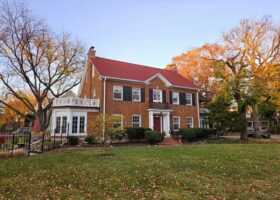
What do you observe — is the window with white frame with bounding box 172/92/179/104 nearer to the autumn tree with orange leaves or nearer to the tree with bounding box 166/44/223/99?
the autumn tree with orange leaves

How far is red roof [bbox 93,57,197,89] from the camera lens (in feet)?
66.7

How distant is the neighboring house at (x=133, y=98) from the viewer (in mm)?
18891

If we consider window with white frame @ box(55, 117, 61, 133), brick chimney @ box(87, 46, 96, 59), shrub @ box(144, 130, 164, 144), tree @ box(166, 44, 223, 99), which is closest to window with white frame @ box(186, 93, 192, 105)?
shrub @ box(144, 130, 164, 144)

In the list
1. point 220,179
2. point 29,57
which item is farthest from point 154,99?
point 220,179

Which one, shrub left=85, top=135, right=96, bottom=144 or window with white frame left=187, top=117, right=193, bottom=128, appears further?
window with white frame left=187, top=117, right=193, bottom=128

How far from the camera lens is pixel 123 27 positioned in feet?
51.4

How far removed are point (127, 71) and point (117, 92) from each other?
3.51 m

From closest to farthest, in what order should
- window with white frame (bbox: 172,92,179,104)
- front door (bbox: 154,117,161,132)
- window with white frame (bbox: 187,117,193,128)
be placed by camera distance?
front door (bbox: 154,117,161,132)
window with white frame (bbox: 172,92,179,104)
window with white frame (bbox: 187,117,193,128)

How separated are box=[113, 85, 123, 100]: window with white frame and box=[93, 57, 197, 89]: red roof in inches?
42.9

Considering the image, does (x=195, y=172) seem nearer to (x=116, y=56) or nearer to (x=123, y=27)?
(x=123, y=27)

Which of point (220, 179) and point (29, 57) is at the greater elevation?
point (29, 57)

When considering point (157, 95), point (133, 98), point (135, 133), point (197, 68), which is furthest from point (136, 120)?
point (197, 68)

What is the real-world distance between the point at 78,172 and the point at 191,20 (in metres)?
13.6

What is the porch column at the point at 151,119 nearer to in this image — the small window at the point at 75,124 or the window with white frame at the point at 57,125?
the small window at the point at 75,124
